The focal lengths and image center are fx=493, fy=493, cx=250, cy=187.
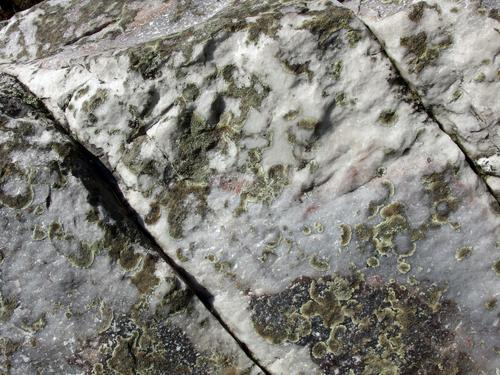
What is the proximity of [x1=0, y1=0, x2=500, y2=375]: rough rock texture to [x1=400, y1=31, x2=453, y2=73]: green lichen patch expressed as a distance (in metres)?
0.02

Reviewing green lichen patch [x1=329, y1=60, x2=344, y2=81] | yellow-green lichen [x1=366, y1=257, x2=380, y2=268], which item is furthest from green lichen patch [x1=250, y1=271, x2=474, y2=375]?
green lichen patch [x1=329, y1=60, x2=344, y2=81]

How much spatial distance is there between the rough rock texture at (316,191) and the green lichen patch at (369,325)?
0.04 feet

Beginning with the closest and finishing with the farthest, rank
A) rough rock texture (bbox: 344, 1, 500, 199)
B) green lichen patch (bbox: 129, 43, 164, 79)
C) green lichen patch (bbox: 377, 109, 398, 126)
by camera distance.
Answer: rough rock texture (bbox: 344, 1, 500, 199) → green lichen patch (bbox: 377, 109, 398, 126) → green lichen patch (bbox: 129, 43, 164, 79)

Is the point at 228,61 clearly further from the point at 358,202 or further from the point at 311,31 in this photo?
the point at 358,202

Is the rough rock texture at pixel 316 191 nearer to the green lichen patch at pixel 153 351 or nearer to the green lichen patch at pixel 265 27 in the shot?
the green lichen patch at pixel 265 27

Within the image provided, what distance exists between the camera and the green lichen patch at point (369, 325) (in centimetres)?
495

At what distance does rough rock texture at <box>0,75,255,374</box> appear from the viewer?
505 cm

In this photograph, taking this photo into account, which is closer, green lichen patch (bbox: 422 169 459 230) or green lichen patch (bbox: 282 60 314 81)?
green lichen patch (bbox: 422 169 459 230)

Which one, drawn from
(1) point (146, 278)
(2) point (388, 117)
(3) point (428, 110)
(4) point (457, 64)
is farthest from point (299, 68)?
(1) point (146, 278)

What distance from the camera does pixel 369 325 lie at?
16.4 ft

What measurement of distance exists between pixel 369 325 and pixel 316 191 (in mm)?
1462

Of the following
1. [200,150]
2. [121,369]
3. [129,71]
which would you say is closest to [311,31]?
[200,150]

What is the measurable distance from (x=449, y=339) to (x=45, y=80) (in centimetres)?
539

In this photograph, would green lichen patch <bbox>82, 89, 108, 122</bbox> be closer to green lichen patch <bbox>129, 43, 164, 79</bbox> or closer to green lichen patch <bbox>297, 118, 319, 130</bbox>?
green lichen patch <bbox>129, 43, 164, 79</bbox>
